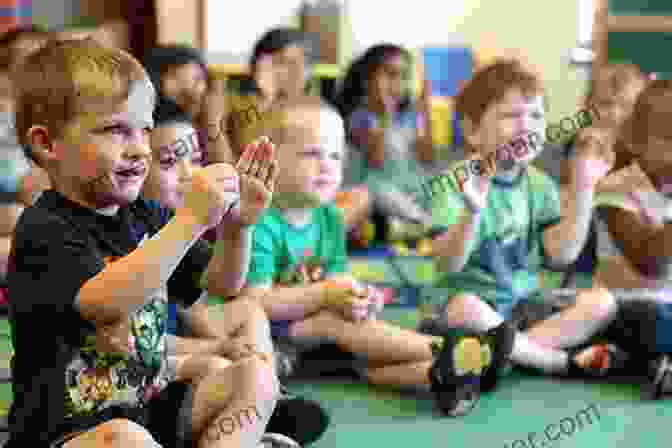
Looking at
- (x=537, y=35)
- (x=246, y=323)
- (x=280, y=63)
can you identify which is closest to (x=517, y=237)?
(x=246, y=323)

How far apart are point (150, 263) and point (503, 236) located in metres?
0.87

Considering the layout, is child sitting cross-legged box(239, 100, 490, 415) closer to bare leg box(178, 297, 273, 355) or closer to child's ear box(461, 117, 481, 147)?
bare leg box(178, 297, 273, 355)

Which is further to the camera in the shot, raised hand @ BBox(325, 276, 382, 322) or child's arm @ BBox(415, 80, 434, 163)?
child's arm @ BBox(415, 80, 434, 163)

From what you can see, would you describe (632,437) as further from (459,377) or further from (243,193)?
(243,193)

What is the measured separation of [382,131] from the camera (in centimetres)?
264

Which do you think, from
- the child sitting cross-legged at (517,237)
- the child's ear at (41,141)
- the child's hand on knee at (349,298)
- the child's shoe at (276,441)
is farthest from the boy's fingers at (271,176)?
the child sitting cross-legged at (517,237)

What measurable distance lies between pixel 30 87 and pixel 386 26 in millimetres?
3195

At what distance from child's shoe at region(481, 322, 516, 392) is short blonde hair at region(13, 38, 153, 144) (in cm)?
67

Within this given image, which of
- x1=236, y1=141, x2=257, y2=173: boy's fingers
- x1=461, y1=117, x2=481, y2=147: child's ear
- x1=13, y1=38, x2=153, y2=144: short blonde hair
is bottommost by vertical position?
x1=461, y1=117, x2=481, y2=147: child's ear

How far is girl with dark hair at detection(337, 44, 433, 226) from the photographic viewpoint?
2.55 m

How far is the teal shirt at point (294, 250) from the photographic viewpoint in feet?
4.91

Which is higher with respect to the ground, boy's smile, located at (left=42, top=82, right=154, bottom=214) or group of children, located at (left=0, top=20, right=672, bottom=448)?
boy's smile, located at (left=42, top=82, right=154, bottom=214)

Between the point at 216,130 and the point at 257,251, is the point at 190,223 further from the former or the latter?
the point at 216,130

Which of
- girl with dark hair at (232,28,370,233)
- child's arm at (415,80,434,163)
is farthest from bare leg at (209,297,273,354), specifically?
child's arm at (415,80,434,163)
